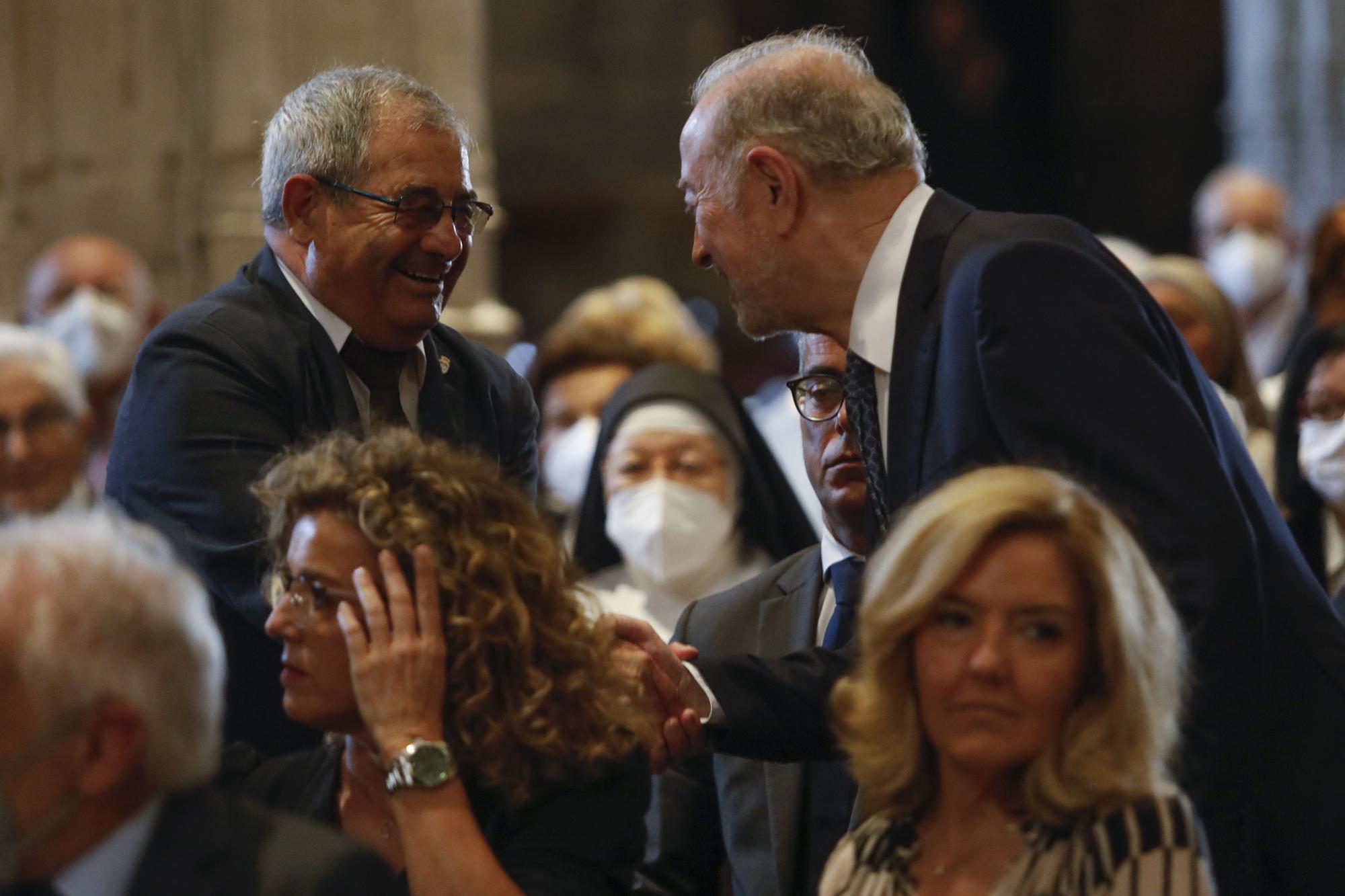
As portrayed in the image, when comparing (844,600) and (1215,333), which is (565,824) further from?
(1215,333)

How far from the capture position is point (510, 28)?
50.5 feet

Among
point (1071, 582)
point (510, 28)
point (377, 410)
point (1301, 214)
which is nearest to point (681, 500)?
point (377, 410)

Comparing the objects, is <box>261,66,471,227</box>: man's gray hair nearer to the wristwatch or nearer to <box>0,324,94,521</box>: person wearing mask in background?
the wristwatch

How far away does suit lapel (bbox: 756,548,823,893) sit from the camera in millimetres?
3654

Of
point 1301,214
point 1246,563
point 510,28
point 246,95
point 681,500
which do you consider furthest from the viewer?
point 510,28

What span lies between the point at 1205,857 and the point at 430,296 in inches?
68.7

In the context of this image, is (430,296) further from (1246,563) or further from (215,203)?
(215,203)

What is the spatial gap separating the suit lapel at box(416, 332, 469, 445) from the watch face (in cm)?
95

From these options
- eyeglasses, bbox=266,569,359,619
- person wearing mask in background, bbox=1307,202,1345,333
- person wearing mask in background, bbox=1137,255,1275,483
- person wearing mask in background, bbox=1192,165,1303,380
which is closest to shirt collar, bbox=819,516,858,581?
eyeglasses, bbox=266,569,359,619

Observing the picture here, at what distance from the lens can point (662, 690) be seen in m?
3.25

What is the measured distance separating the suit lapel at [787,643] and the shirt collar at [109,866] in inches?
60.4

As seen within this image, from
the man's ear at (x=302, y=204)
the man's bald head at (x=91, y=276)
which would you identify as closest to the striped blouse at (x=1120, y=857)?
the man's ear at (x=302, y=204)

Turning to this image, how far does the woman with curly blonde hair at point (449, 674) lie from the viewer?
292 centimetres

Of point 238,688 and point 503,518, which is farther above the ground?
point 503,518
